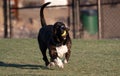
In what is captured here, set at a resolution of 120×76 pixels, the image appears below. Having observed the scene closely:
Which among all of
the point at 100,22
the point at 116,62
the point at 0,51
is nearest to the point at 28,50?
the point at 0,51

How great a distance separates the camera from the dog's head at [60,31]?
10.0m

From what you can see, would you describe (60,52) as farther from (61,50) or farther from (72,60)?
(72,60)

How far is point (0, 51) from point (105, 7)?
290 inches

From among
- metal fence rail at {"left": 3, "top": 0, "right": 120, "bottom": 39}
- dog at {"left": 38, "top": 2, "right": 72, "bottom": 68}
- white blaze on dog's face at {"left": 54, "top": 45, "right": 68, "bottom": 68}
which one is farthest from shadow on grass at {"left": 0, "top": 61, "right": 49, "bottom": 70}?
metal fence rail at {"left": 3, "top": 0, "right": 120, "bottom": 39}

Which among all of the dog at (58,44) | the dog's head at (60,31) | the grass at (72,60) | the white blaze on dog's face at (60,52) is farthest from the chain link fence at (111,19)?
the dog's head at (60,31)

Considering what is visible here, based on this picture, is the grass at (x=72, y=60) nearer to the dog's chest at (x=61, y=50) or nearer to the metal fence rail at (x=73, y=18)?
the dog's chest at (x=61, y=50)

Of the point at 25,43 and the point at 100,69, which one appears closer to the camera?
the point at 100,69

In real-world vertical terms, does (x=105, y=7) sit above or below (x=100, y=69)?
below

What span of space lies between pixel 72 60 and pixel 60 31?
88.7 inches

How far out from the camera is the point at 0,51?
48.7 ft

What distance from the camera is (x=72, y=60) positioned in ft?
40.1

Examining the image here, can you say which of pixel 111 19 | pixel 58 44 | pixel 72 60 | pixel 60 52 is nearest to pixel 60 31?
pixel 58 44

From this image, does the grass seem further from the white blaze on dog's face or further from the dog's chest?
the dog's chest

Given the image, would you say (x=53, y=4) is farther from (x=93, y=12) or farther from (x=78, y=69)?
(x=78, y=69)
